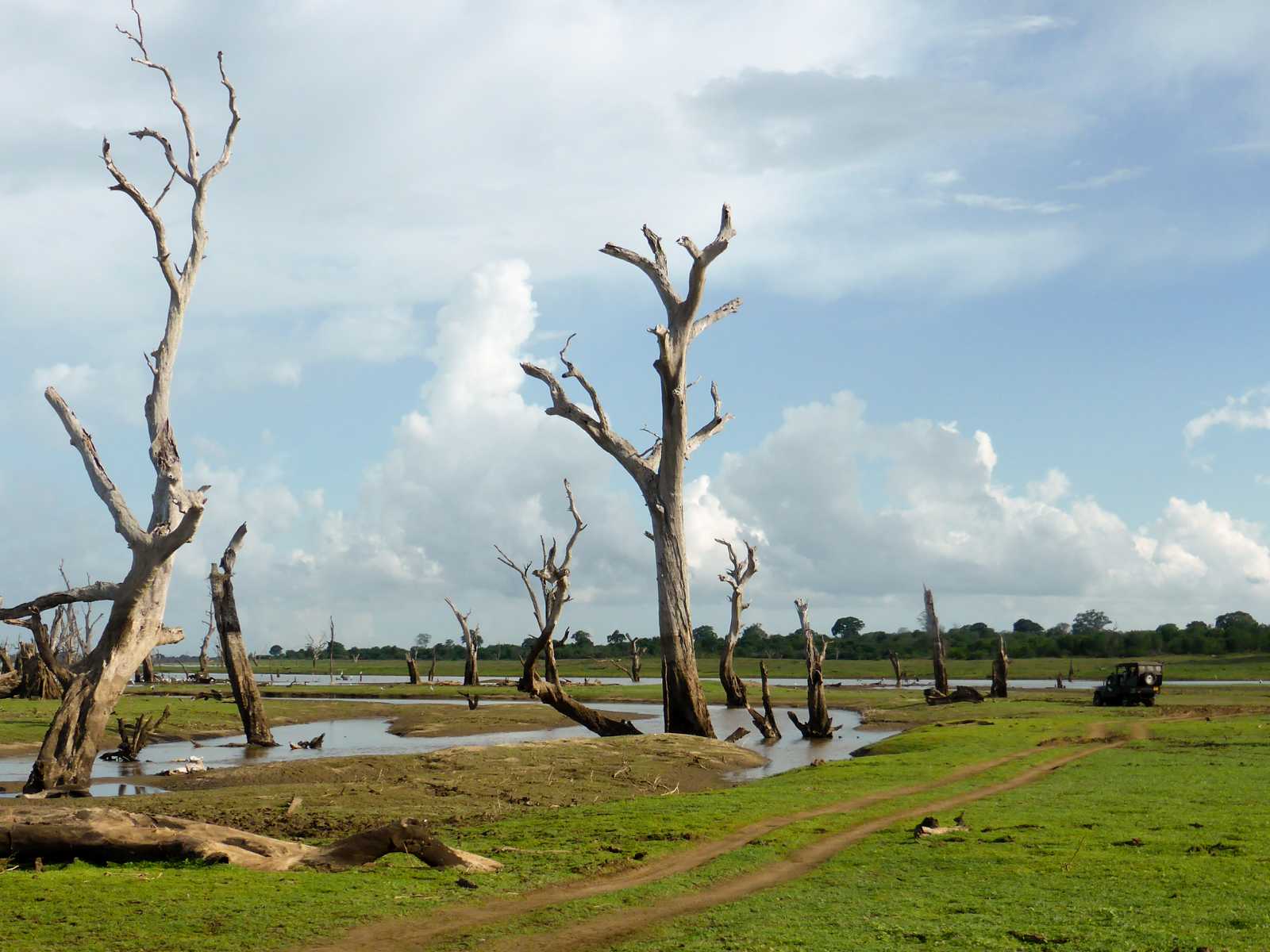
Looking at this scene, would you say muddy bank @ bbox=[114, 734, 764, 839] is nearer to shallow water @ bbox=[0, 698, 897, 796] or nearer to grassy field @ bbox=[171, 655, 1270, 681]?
shallow water @ bbox=[0, 698, 897, 796]

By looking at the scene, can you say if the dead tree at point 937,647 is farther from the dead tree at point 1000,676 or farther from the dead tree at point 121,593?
the dead tree at point 121,593

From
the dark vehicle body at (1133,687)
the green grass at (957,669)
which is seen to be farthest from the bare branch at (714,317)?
the green grass at (957,669)

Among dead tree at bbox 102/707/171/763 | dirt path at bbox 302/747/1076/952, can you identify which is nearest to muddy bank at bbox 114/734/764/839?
dirt path at bbox 302/747/1076/952

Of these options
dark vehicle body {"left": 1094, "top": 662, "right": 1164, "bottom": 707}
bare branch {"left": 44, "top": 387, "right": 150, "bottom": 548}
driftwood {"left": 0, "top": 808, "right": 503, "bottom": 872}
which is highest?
bare branch {"left": 44, "top": 387, "right": 150, "bottom": 548}

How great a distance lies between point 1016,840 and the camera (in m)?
13.0

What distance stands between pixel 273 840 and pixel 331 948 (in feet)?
12.0

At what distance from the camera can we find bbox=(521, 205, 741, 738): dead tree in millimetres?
27953

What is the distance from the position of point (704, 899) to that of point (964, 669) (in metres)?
88.5

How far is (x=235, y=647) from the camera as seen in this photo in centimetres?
2869

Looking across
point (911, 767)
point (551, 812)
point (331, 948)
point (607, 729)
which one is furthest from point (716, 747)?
point (331, 948)

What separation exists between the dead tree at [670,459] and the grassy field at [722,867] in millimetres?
5414

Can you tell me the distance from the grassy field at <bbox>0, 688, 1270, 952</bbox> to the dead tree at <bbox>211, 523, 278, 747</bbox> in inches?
298

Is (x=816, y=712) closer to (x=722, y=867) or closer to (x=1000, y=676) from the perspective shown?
(x=1000, y=676)

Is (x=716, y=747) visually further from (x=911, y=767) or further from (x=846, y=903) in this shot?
(x=846, y=903)
